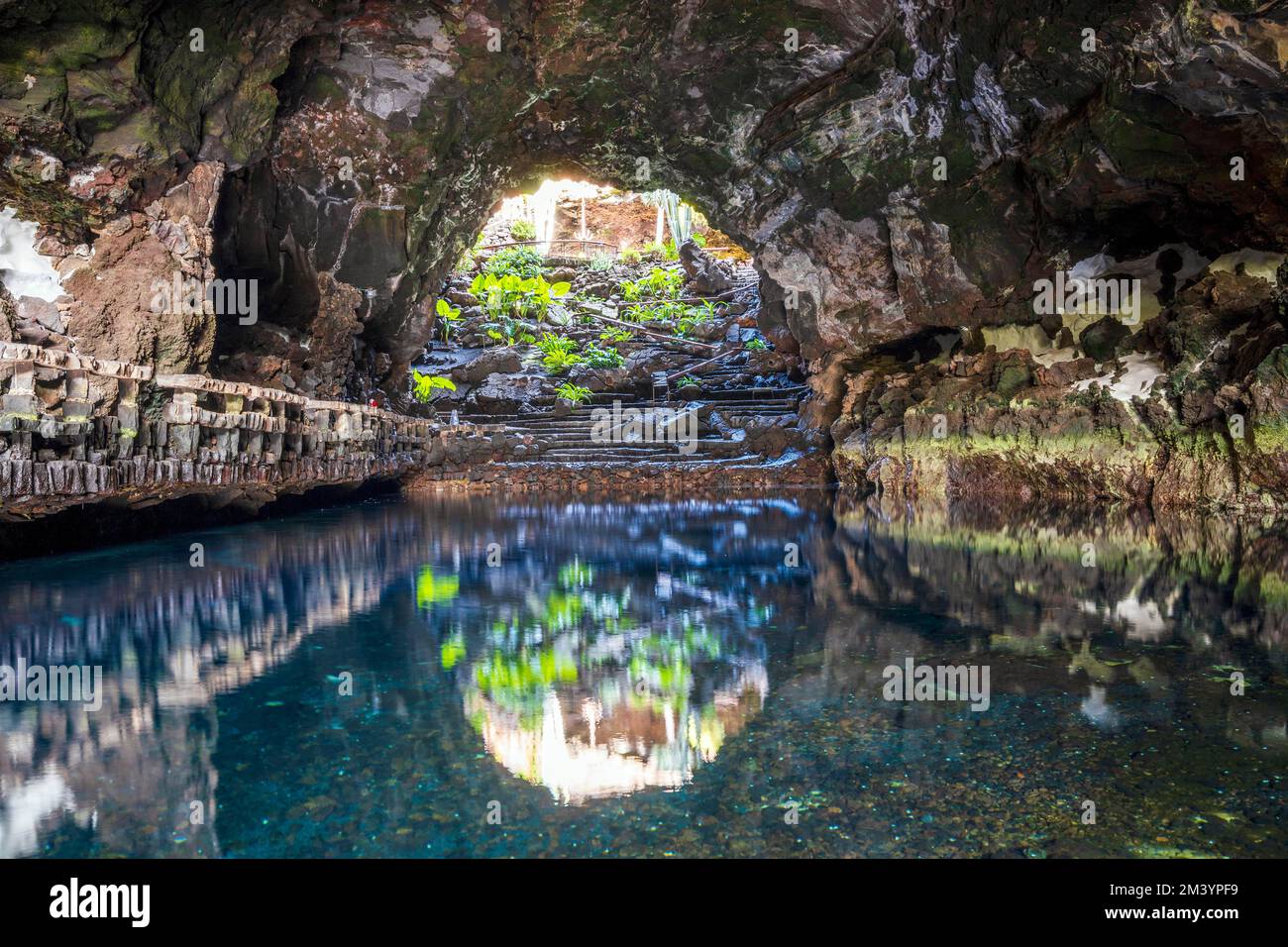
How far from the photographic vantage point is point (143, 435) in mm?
7184

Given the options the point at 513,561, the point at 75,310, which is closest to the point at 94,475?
the point at 75,310

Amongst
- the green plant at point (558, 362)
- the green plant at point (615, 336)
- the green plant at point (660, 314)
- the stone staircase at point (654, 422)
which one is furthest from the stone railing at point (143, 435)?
the green plant at point (660, 314)

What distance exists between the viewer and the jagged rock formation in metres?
7.38

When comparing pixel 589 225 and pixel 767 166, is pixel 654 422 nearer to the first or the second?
pixel 767 166

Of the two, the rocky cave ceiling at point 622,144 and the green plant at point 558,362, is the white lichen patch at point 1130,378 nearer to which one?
the rocky cave ceiling at point 622,144

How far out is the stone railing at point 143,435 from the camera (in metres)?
5.86

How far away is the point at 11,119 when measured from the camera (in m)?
6.51

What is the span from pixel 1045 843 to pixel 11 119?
28.6 feet

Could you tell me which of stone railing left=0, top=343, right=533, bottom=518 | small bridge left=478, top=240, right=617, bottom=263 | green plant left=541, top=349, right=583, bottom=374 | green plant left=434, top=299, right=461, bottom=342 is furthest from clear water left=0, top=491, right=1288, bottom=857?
small bridge left=478, top=240, right=617, bottom=263

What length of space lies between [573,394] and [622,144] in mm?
6864

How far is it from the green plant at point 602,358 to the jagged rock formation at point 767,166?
6.70m

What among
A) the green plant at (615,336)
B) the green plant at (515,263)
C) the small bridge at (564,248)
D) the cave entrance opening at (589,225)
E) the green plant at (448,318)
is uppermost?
the cave entrance opening at (589,225)

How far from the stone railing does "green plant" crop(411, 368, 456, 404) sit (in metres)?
7.44

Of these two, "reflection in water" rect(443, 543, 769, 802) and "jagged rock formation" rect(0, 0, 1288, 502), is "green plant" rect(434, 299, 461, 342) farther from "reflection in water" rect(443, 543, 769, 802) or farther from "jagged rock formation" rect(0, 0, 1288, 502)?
"reflection in water" rect(443, 543, 769, 802)
